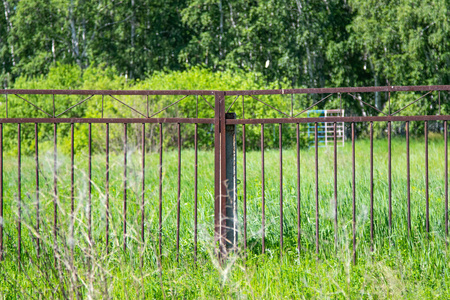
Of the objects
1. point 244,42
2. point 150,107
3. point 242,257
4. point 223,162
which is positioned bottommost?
point 242,257

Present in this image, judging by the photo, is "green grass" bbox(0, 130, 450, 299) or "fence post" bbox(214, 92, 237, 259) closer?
"green grass" bbox(0, 130, 450, 299)

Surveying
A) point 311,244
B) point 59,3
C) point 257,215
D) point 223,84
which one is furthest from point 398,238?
point 59,3

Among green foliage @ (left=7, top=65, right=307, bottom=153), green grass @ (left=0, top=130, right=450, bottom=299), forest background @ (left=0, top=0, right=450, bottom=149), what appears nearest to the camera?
green grass @ (left=0, top=130, right=450, bottom=299)

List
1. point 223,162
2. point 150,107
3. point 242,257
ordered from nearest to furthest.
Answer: point 242,257
point 223,162
point 150,107

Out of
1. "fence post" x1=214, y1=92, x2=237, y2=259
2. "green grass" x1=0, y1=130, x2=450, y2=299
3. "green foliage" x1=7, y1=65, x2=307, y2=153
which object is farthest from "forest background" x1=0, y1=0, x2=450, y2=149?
"fence post" x1=214, y1=92, x2=237, y2=259

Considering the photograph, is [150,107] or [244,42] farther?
[244,42]

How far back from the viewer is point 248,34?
22.3 metres

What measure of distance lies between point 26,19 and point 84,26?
8.86 ft

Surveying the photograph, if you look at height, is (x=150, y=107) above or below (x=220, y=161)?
above

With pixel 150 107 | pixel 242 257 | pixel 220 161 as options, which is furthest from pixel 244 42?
pixel 242 257

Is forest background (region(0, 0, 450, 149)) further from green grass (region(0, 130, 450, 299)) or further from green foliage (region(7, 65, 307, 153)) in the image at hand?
green grass (region(0, 130, 450, 299))

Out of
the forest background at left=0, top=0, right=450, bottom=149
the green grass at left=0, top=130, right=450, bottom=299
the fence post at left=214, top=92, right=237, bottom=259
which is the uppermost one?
the forest background at left=0, top=0, right=450, bottom=149

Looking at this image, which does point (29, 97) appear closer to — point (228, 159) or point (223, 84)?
point (223, 84)

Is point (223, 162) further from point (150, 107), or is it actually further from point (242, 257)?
point (150, 107)
